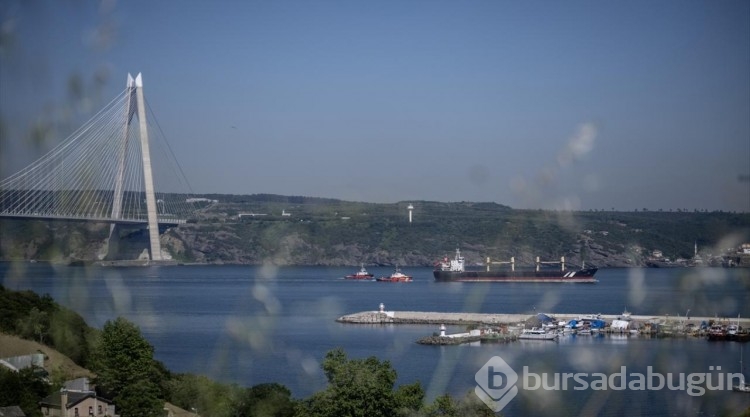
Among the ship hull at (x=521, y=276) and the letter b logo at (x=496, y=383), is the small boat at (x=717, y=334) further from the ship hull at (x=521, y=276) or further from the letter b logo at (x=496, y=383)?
the ship hull at (x=521, y=276)

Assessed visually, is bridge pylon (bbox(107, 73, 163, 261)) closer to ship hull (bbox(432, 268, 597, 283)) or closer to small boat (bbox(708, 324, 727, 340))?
ship hull (bbox(432, 268, 597, 283))

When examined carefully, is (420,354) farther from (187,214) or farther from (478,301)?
(187,214)

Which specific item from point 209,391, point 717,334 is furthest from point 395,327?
point 209,391

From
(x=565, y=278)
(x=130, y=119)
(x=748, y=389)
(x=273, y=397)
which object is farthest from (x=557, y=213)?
(x=273, y=397)

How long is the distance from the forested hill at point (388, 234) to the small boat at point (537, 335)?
4.97 metres

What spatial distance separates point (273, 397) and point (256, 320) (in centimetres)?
698

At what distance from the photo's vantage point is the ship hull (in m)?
21.2

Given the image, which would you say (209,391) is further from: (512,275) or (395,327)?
(512,275)

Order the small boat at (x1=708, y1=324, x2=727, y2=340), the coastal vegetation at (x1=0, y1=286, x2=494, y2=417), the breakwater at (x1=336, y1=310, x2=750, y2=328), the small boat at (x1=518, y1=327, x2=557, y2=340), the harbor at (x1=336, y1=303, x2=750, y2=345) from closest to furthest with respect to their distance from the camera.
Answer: the coastal vegetation at (x1=0, y1=286, x2=494, y2=417) → the small boat at (x1=708, y1=324, x2=727, y2=340) → the harbor at (x1=336, y1=303, x2=750, y2=345) → the small boat at (x1=518, y1=327, x2=557, y2=340) → the breakwater at (x1=336, y1=310, x2=750, y2=328)

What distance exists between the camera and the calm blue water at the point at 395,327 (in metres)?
7.21

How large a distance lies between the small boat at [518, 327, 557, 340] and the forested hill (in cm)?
497

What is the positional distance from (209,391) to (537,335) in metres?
5.68

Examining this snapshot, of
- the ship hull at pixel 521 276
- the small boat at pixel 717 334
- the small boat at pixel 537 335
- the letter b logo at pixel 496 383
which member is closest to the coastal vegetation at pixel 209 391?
the letter b logo at pixel 496 383

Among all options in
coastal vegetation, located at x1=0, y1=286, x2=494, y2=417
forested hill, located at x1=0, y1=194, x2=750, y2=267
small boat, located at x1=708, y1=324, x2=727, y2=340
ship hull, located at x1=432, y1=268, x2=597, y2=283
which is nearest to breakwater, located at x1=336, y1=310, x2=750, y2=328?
small boat, located at x1=708, y1=324, x2=727, y2=340
